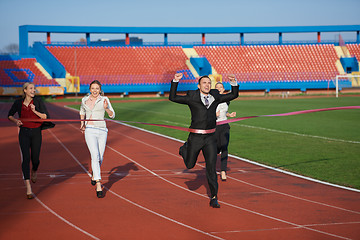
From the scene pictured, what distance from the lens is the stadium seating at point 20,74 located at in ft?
176

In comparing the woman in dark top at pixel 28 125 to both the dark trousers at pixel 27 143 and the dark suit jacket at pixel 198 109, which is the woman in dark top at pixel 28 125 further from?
the dark suit jacket at pixel 198 109

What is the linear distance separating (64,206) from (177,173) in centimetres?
370

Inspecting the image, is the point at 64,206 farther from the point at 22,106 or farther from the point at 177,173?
the point at 177,173

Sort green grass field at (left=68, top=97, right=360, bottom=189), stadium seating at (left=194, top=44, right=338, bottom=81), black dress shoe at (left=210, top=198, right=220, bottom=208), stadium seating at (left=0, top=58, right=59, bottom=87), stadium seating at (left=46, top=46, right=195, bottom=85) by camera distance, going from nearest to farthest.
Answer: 1. black dress shoe at (left=210, top=198, right=220, bottom=208)
2. green grass field at (left=68, top=97, right=360, bottom=189)
3. stadium seating at (left=0, top=58, right=59, bottom=87)
4. stadium seating at (left=46, top=46, right=195, bottom=85)
5. stadium seating at (left=194, top=44, right=338, bottom=81)

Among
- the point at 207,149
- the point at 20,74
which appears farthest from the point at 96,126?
the point at 20,74

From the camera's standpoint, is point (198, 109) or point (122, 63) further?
point (122, 63)

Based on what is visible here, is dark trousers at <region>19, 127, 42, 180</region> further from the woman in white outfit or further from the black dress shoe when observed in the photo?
the black dress shoe

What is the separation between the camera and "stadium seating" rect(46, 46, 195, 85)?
58.4 meters

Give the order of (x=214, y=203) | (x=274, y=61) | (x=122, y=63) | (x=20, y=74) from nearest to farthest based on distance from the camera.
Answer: (x=214, y=203), (x=20, y=74), (x=122, y=63), (x=274, y=61)

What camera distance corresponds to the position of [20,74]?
54656 mm

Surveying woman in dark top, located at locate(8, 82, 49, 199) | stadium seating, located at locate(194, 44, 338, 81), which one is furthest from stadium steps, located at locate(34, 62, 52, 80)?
woman in dark top, located at locate(8, 82, 49, 199)

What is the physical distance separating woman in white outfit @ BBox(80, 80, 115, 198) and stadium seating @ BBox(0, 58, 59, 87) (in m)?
46.3

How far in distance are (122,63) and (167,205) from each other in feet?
178

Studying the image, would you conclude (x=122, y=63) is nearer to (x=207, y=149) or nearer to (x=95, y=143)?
(x=95, y=143)
